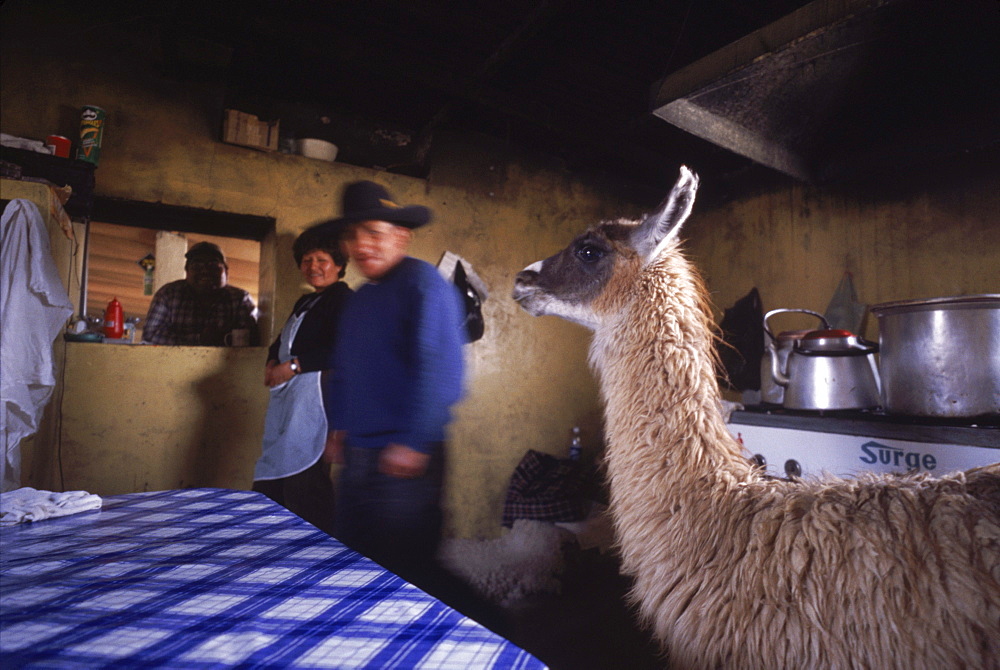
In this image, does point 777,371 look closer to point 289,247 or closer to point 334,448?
point 334,448

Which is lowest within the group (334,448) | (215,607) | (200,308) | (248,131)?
(334,448)

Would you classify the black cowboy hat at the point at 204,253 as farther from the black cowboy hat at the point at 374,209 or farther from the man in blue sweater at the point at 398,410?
the man in blue sweater at the point at 398,410

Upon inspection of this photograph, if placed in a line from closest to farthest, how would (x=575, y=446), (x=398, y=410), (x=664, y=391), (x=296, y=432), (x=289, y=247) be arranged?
1. (x=664, y=391)
2. (x=398, y=410)
3. (x=296, y=432)
4. (x=289, y=247)
5. (x=575, y=446)

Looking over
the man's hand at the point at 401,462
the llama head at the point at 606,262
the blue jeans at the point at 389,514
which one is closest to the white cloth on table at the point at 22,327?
the blue jeans at the point at 389,514

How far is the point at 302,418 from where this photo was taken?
287cm

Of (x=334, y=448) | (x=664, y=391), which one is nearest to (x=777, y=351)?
(x=664, y=391)

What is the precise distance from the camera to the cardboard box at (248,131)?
3660 mm

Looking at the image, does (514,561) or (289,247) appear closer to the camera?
(289,247)

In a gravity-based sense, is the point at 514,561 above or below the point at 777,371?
below

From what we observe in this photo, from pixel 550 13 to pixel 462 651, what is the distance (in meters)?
3.31

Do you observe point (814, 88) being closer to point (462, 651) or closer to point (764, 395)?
point (764, 395)

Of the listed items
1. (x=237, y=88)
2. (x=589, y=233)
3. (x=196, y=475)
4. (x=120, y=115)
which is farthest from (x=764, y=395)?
(x=120, y=115)

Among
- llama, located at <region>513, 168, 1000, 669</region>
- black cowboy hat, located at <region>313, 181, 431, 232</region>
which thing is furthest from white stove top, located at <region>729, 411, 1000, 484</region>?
black cowboy hat, located at <region>313, 181, 431, 232</region>

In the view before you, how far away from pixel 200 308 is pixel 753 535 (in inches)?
176
